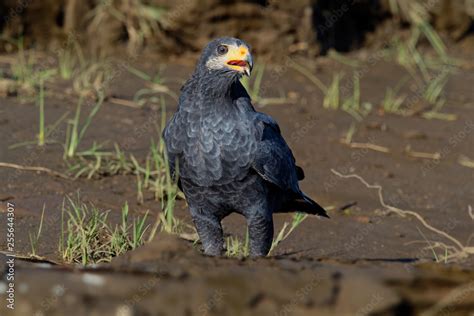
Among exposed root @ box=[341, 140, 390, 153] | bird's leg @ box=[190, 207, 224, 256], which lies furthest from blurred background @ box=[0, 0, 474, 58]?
bird's leg @ box=[190, 207, 224, 256]

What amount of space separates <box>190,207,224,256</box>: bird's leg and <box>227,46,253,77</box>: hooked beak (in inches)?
29.6

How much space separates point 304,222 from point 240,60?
183 cm

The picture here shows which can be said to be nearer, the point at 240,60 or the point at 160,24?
the point at 240,60

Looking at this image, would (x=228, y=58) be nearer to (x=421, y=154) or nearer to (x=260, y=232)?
(x=260, y=232)

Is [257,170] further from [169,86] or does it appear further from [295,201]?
[169,86]

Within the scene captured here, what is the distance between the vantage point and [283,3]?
992 cm

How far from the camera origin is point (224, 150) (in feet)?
15.2

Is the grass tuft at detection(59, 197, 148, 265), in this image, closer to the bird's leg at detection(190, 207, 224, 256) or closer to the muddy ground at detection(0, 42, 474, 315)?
the muddy ground at detection(0, 42, 474, 315)

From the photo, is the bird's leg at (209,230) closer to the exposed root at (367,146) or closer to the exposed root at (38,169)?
the exposed root at (38,169)

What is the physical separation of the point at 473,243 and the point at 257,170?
6.43 ft

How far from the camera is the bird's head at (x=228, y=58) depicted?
4.77 m

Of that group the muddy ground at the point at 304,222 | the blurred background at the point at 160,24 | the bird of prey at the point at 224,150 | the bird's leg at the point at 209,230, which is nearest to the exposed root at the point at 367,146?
the muddy ground at the point at 304,222

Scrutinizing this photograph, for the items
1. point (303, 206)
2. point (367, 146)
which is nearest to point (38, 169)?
point (303, 206)

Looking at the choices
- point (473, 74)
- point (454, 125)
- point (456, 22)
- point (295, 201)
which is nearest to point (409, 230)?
point (295, 201)
